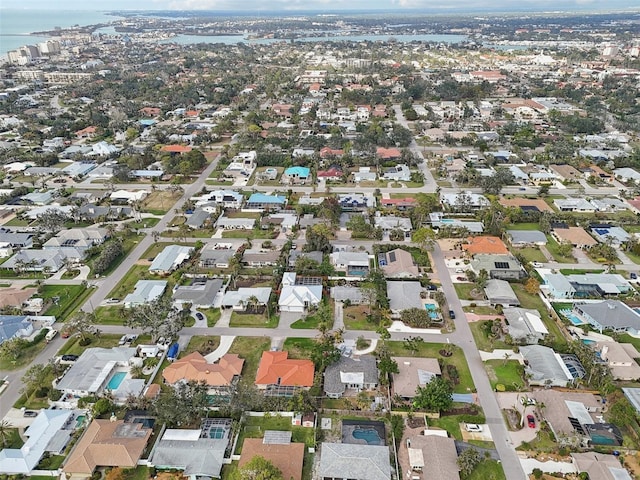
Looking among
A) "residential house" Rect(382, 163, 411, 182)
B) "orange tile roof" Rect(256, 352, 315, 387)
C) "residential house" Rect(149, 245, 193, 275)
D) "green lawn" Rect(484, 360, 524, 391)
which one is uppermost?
"residential house" Rect(382, 163, 411, 182)

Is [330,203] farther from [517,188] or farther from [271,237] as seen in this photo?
[517,188]

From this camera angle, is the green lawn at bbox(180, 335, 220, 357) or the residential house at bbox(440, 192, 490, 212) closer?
the green lawn at bbox(180, 335, 220, 357)

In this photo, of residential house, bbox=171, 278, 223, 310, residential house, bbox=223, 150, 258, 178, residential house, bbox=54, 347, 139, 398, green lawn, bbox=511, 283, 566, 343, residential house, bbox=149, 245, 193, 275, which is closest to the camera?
residential house, bbox=54, 347, 139, 398

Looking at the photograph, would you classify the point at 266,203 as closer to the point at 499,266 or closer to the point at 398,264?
the point at 398,264

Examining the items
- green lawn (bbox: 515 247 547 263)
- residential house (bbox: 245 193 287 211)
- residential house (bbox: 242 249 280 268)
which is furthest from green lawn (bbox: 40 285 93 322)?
green lawn (bbox: 515 247 547 263)

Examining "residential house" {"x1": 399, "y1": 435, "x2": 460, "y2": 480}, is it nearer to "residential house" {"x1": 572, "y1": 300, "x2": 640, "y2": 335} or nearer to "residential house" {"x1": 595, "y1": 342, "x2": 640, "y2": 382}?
"residential house" {"x1": 595, "y1": 342, "x2": 640, "y2": 382}

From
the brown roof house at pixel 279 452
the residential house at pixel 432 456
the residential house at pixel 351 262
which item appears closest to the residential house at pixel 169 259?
the residential house at pixel 351 262

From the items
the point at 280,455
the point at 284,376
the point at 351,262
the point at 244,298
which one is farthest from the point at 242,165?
the point at 280,455
